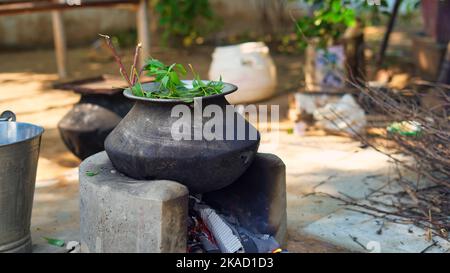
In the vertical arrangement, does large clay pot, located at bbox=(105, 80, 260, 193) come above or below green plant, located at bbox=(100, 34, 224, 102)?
below

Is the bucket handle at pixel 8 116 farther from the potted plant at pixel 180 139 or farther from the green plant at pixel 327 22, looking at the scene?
the green plant at pixel 327 22

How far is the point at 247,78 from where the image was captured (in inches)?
274

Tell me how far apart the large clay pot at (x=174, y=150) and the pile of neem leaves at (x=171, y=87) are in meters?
0.06

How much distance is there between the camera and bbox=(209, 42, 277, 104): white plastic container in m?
6.97

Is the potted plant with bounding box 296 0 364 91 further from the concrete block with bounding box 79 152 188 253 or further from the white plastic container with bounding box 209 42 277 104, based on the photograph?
the concrete block with bounding box 79 152 188 253

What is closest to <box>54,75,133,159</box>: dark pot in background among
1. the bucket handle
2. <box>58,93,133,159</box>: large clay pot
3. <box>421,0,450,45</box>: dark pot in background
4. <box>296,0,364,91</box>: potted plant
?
<box>58,93,133,159</box>: large clay pot

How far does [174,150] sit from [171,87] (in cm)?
36

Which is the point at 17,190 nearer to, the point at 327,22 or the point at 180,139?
the point at 180,139

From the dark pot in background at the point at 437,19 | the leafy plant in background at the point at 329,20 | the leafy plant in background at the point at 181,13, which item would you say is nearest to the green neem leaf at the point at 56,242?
the leafy plant in background at the point at 329,20

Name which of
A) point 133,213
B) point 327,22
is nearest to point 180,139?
point 133,213

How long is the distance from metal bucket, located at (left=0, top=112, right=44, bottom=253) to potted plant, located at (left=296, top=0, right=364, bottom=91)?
355 cm

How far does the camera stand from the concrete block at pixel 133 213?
2.78 metres
